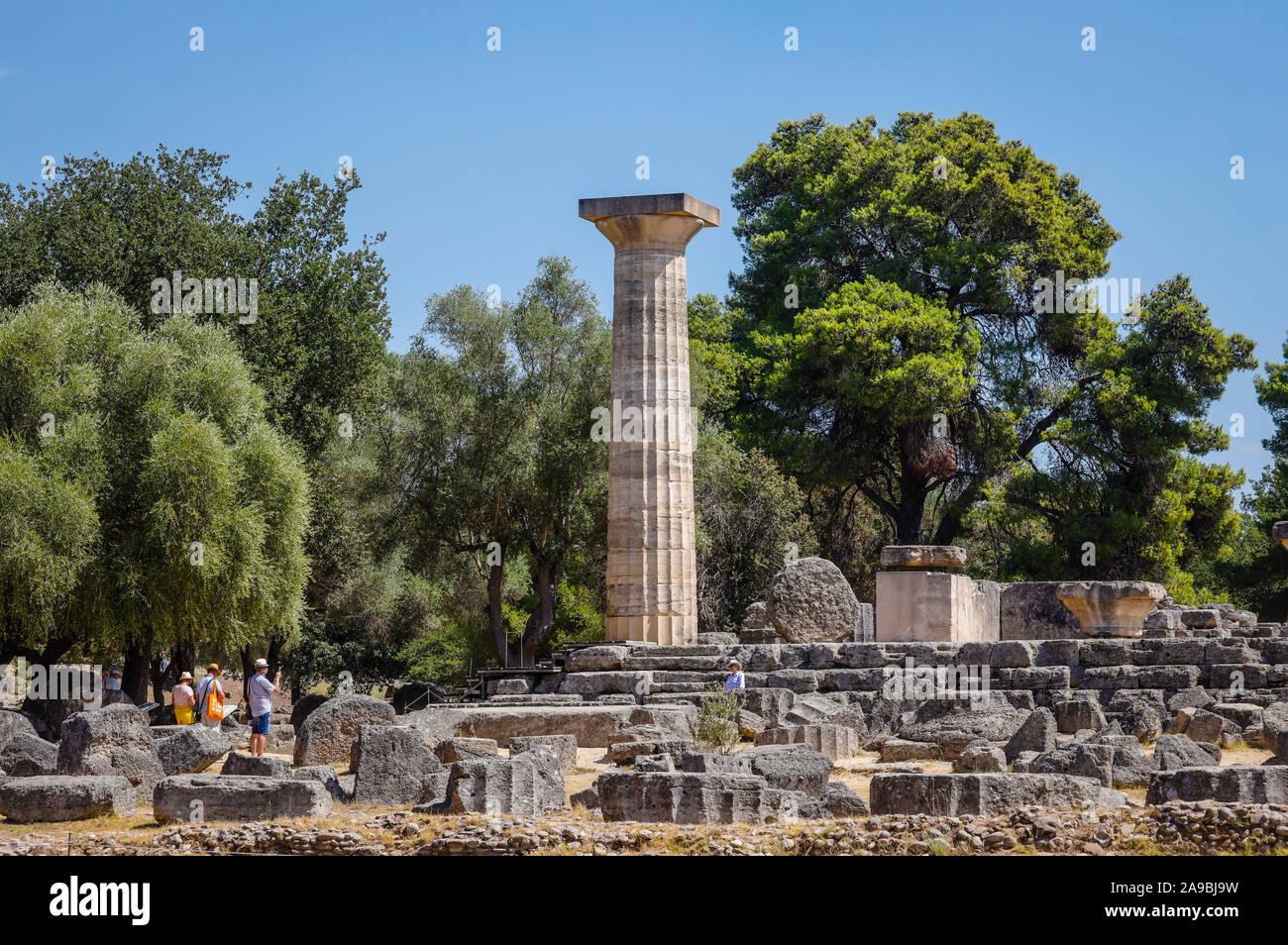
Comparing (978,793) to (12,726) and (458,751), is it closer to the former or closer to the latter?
(458,751)

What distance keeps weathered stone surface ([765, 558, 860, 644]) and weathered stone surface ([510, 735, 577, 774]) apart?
759 centimetres

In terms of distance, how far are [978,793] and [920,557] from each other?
10632 mm

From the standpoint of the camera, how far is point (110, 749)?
13023 mm

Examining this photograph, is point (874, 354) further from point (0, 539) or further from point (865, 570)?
point (0, 539)

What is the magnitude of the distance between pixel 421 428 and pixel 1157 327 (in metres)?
16.7

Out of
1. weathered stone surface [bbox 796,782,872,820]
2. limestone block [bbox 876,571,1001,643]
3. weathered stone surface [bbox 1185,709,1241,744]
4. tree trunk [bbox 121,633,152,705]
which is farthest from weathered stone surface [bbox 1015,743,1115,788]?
tree trunk [bbox 121,633,152,705]

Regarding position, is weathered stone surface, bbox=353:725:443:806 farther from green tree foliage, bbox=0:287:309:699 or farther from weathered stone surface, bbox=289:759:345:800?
green tree foliage, bbox=0:287:309:699

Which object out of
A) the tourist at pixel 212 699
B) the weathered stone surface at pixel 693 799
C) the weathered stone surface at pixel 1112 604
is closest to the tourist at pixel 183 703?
the tourist at pixel 212 699

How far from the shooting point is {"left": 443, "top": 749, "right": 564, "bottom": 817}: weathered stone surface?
9.84m

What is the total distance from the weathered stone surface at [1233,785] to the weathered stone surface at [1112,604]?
8975 millimetres

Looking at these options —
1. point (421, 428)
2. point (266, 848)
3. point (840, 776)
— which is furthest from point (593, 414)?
point (266, 848)

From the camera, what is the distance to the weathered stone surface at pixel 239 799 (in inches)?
396

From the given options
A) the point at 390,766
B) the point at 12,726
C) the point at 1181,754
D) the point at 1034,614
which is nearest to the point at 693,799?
the point at 390,766
